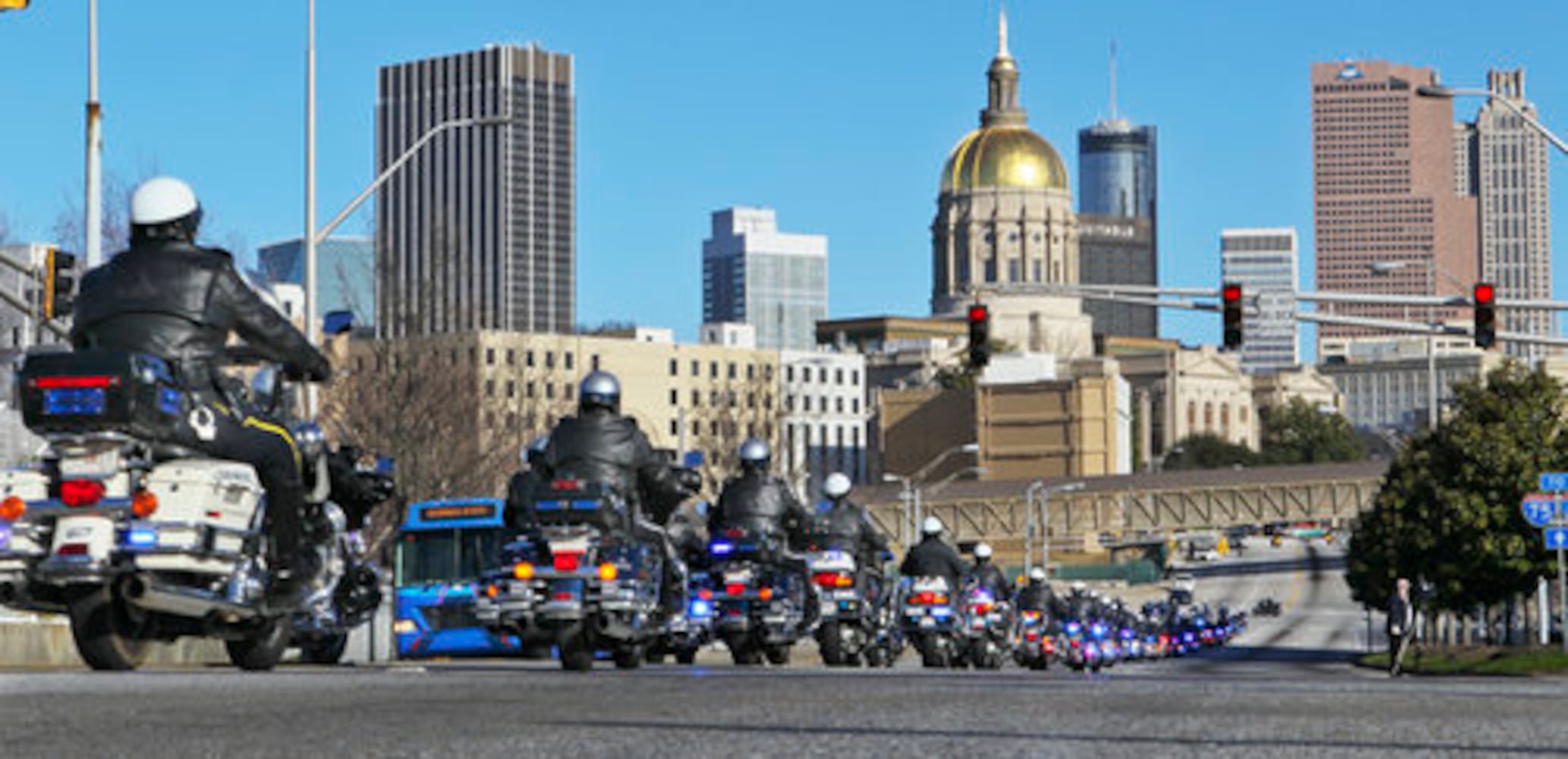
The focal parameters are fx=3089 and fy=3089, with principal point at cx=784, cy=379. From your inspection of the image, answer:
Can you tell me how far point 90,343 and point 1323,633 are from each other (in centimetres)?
11847

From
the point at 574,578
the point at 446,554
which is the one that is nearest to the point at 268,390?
the point at 574,578

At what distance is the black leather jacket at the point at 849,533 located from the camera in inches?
1152

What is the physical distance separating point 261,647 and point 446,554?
1568 centimetres

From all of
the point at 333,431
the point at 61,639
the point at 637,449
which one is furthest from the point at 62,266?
the point at 333,431

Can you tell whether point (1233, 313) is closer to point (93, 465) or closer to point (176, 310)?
point (176, 310)

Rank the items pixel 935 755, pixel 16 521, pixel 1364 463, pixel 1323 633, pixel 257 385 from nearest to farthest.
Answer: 1. pixel 935 755
2. pixel 16 521
3. pixel 257 385
4. pixel 1323 633
5. pixel 1364 463

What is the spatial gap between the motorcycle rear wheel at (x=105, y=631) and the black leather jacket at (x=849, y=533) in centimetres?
1377

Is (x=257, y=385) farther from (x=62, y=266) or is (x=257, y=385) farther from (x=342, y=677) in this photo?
(x=62, y=266)

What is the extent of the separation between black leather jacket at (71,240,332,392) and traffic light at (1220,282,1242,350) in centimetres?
2519

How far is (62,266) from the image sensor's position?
29359 millimetres

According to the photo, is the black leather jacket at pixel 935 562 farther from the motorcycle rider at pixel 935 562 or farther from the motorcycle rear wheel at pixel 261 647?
the motorcycle rear wheel at pixel 261 647

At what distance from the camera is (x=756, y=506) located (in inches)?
1085

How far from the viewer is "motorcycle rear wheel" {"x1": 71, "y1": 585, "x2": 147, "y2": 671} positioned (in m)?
15.1

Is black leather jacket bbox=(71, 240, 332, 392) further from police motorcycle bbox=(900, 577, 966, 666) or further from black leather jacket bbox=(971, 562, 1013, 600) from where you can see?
black leather jacket bbox=(971, 562, 1013, 600)
